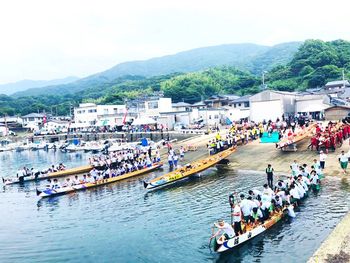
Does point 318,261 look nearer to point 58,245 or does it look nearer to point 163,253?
point 163,253

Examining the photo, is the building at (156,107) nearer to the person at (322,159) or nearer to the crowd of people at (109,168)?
the crowd of people at (109,168)

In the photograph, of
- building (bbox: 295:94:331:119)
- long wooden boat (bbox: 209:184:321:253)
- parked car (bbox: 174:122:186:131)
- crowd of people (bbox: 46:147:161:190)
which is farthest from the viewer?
parked car (bbox: 174:122:186:131)

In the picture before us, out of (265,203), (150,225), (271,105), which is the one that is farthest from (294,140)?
(271,105)

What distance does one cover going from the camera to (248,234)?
17.9 metres

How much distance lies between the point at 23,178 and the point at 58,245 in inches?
902

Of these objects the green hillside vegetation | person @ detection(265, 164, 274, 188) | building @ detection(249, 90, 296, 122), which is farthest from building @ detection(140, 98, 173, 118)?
person @ detection(265, 164, 274, 188)

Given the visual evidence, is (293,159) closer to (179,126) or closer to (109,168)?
(109,168)

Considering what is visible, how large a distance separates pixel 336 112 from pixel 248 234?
130 feet

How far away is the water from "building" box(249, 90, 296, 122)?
88.4 ft

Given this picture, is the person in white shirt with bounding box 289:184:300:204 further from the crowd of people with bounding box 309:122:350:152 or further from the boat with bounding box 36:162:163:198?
the boat with bounding box 36:162:163:198

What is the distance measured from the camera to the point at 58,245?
20.2 metres

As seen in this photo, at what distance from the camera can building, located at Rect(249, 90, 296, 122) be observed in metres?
56.9

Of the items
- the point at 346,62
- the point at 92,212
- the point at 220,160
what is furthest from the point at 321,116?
the point at 346,62

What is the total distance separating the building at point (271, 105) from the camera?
187 ft
